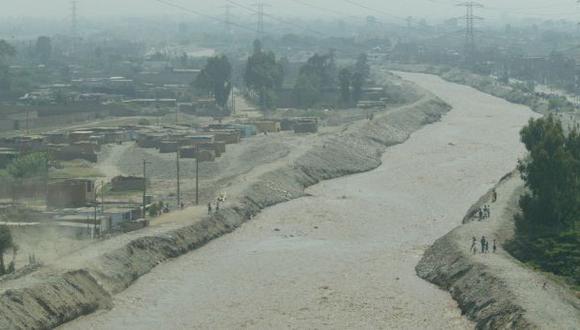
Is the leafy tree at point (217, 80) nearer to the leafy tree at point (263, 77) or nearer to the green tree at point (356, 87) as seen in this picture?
the leafy tree at point (263, 77)

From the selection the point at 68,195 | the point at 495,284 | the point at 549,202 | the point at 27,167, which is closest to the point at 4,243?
the point at 68,195

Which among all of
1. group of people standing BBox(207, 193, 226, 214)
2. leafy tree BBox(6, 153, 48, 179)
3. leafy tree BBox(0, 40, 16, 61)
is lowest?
group of people standing BBox(207, 193, 226, 214)

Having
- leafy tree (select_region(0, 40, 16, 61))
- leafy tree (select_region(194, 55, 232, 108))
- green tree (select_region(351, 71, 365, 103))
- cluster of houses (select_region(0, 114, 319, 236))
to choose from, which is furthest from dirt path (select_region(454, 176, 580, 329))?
leafy tree (select_region(0, 40, 16, 61))

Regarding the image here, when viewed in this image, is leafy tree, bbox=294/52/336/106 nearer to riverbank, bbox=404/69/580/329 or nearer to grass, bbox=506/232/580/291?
riverbank, bbox=404/69/580/329

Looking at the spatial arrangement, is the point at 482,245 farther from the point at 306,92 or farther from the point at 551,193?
the point at 306,92

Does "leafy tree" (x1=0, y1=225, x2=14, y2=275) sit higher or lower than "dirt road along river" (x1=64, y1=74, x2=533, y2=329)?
higher

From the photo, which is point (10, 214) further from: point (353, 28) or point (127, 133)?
point (353, 28)

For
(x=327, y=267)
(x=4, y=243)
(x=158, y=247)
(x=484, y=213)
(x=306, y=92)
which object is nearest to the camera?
(x=4, y=243)
